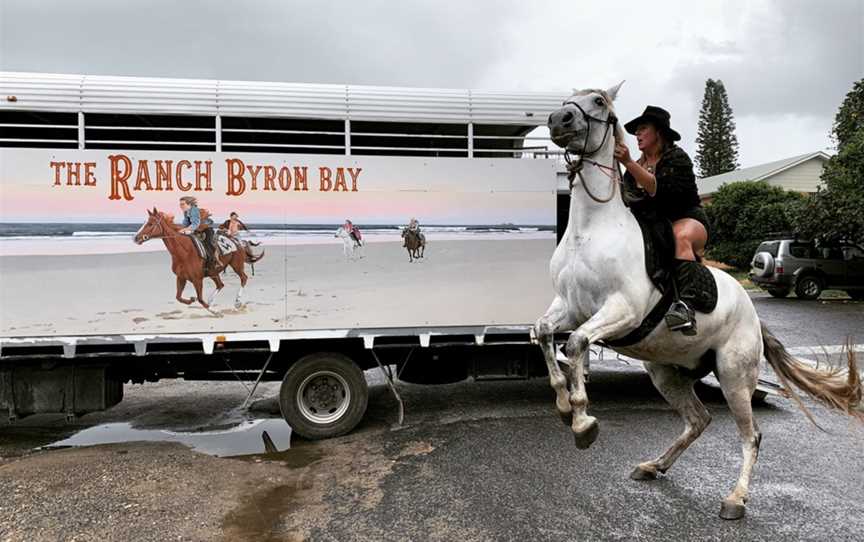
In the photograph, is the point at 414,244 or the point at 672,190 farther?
the point at 414,244

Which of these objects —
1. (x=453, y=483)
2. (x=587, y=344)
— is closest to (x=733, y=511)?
(x=587, y=344)

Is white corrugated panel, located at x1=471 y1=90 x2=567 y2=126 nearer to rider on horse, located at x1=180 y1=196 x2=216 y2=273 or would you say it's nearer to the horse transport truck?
the horse transport truck

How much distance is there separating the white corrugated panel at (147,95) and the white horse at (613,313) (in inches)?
144

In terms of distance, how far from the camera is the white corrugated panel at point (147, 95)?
548 cm

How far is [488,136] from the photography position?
6.22 meters

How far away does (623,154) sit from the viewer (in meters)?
3.85

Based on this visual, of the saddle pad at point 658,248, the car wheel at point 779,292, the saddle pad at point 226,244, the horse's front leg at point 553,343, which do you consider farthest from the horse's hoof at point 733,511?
the car wheel at point 779,292

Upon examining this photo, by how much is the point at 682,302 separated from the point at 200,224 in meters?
4.24

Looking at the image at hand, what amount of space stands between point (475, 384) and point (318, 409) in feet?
10.5

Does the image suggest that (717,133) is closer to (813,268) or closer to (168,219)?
(813,268)

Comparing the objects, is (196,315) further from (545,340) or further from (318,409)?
(545,340)

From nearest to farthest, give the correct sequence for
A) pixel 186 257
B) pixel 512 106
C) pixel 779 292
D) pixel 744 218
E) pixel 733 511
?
pixel 733 511 < pixel 186 257 < pixel 512 106 < pixel 779 292 < pixel 744 218

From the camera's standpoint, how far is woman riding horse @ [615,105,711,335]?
385 cm

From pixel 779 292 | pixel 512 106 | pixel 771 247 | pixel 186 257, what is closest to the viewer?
pixel 186 257
